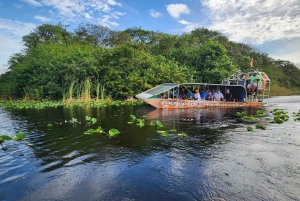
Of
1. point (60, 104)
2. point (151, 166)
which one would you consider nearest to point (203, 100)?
point (60, 104)

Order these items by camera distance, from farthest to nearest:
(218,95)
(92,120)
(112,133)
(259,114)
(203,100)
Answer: (218,95), (203,100), (259,114), (92,120), (112,133)

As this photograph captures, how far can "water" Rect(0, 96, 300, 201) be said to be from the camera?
4.54 metres

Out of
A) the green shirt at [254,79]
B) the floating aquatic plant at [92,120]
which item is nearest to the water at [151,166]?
the floating aquatic plant at [92,120]

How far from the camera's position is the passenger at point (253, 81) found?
19481 millimetres

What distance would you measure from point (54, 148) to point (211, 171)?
4.82m

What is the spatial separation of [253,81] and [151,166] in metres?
16.9

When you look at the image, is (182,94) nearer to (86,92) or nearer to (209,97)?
(209,97)

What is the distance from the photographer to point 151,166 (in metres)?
5.87

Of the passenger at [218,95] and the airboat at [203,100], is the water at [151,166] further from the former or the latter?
the passenger at [218,95]

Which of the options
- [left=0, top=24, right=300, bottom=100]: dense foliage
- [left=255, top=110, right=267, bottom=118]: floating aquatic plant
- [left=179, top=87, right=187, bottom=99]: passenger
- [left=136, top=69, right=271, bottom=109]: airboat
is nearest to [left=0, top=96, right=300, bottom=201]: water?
[left=255, top=110, right=267, bottom=118]: floating aquatic plant

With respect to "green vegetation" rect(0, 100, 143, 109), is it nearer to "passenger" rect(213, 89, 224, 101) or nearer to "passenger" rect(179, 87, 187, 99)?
"passenger" rect(179, 87, 187, 99)

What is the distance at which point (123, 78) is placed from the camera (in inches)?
914

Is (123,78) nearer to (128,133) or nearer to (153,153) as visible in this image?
(128,133)

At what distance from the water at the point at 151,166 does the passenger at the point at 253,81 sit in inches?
428
